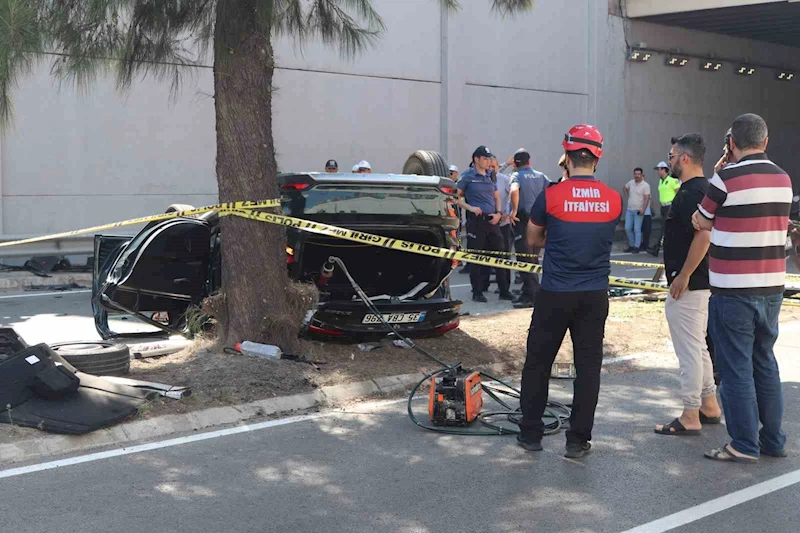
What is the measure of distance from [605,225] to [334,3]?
13.0 ft

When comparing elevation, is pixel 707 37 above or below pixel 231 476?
A: above

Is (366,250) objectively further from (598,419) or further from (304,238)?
(598,419)

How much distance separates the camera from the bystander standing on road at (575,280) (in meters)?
5.67

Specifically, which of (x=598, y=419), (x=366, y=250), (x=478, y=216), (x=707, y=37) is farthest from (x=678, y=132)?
(x=598, y=419)

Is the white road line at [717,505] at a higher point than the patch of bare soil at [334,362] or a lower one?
lower

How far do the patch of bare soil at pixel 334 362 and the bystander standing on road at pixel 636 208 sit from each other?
37.8 ft

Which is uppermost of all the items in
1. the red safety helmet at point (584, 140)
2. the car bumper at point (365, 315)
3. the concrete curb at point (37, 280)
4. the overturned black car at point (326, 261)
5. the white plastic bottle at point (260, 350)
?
the red safety helmet at point (584, 140)

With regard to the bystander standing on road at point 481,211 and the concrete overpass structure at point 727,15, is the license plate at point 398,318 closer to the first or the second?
the bystander standing on road at point 481,211

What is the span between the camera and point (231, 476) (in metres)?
5.32

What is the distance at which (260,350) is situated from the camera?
300 inches

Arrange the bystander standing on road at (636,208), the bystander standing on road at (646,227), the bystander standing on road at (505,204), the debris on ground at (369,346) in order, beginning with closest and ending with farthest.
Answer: the debris on ground at (369,346)
the bystander standing on road at (505,204)
the bystander standing on road at (636,208)
the bystander standing on road at (646,227)

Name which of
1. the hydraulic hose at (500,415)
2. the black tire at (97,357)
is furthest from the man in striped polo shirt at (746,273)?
the black tire at (97,357)

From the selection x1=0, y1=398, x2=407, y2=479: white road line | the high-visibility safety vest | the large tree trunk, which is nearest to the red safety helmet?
x1=0, y1=398, x2=407, y2=479: white road line

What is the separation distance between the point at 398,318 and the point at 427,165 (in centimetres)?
440
